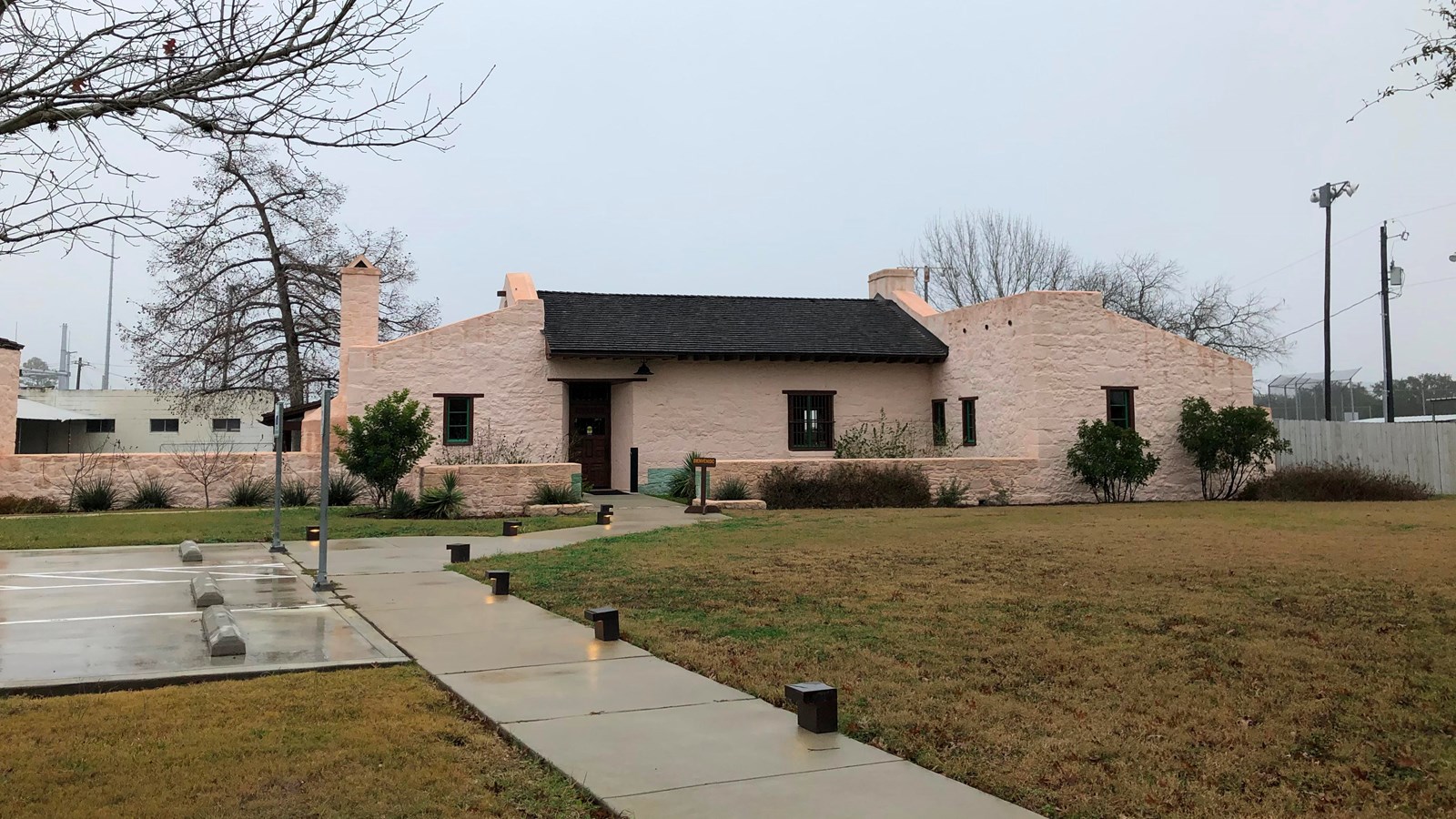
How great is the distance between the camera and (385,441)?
66.2 ft

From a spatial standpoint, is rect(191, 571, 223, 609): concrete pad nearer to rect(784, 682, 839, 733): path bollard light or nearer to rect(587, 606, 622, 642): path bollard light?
rect(587, 606, 622, 642): path bollard light

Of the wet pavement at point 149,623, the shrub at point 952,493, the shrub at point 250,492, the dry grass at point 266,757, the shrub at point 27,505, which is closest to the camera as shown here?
the dry grass at point 266,757

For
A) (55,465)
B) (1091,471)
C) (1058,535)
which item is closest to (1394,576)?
(1058,535)

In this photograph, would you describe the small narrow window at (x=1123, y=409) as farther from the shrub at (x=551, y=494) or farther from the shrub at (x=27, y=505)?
the shrub at (x=27, y=505)

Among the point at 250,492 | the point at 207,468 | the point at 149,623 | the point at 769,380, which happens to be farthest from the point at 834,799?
the point at 769,380

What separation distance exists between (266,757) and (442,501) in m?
15.3

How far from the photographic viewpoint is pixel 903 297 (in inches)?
1215

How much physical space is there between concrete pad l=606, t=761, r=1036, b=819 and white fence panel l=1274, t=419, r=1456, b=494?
26111mm

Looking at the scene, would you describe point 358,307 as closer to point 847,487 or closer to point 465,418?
point 465,418

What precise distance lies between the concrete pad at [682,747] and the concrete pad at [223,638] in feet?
9.01

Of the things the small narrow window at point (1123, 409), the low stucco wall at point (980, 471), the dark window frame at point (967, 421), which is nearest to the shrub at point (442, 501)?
the low stucco wall at point (980, 471)

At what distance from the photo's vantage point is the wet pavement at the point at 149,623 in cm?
669

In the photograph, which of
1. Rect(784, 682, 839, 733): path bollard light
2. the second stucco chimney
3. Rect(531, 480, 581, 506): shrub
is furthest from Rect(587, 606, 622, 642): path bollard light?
the second stucco chimney

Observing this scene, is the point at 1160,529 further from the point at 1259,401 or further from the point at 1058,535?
the point at 1259,401
